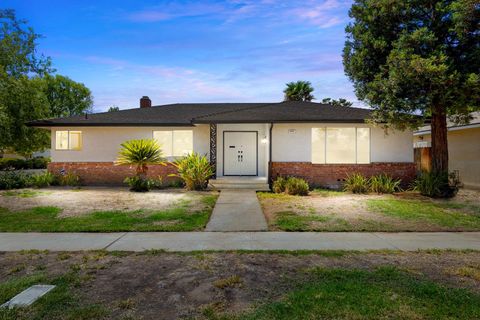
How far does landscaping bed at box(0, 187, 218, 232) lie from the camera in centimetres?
689

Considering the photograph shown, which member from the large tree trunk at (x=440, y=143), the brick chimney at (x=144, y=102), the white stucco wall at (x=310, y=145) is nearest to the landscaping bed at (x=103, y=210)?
Answer: the white stucco wall at (x=310, y=145)

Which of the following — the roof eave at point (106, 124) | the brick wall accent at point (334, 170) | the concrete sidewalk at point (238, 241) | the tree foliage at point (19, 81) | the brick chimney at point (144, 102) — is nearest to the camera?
the concrete sidewalk at point (238, 241)

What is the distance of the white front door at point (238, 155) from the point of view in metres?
15.4

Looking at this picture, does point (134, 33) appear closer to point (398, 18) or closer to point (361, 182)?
point (398, 18)

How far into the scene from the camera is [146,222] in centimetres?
732

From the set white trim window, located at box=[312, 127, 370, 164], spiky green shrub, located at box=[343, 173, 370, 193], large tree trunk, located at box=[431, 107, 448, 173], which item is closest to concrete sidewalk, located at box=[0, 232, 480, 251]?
large tree trunk, located at box=[431, 107, 448, 173]

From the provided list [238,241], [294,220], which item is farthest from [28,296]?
[294,220]

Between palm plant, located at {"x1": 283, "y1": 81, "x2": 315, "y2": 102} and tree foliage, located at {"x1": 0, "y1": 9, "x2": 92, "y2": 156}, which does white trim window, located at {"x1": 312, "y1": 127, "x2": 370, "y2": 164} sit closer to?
palm plant, located at {"x1": 283, "y1": 81, "x2": 315, "y2": 102}

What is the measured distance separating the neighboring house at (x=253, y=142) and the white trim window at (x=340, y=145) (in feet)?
0.14

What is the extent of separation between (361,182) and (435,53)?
5.16 metres

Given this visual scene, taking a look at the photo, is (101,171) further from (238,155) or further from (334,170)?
(334,170)

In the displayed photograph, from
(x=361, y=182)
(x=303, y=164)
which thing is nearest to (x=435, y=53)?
(x=361, y=182)

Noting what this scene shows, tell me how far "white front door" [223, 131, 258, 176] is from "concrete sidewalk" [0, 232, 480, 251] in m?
9.05

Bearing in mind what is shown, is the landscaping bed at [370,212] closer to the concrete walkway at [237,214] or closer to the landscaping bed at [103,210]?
the concrete walkway at [237,214]
